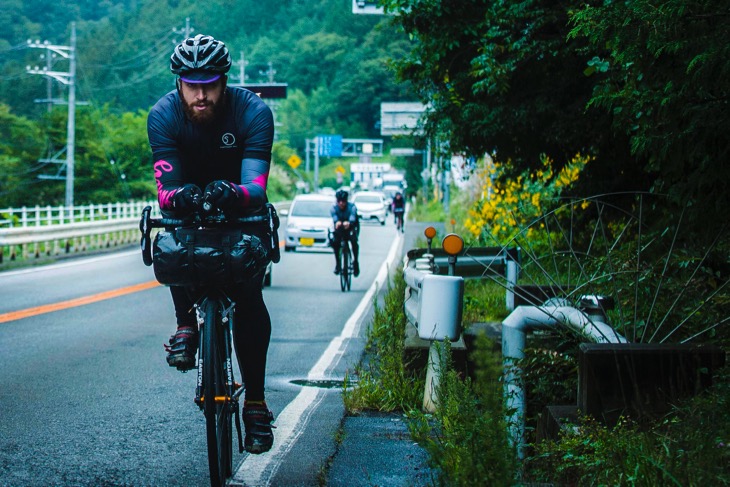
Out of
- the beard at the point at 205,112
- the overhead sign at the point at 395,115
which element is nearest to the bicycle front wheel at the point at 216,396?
the beard at the point at 205,112

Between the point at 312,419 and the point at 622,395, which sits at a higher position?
the point at 622,395

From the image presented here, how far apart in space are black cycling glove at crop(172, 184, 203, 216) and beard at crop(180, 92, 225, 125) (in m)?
0.48

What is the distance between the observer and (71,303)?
14859 mm

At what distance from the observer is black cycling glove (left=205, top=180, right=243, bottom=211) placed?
4.65 meters

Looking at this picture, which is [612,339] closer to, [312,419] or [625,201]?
[312,419]

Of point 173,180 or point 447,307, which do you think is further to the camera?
point 447,307

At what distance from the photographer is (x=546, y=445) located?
17.7ft

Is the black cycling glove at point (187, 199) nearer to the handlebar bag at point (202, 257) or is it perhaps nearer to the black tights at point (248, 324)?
the handlebar bag at point (202, 257)

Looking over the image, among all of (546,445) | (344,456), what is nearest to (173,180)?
(344,456)

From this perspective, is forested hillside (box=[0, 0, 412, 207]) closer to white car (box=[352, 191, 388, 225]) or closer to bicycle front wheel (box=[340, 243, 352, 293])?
white car (box=[352, 191, 388, 225])

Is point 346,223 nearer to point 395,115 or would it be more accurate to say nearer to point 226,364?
point 226,364

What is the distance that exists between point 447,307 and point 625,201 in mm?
6383

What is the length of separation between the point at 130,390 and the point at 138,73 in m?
109

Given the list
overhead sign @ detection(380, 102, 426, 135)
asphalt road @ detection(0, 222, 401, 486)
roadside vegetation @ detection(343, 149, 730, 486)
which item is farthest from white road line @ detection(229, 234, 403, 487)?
overhead sign @ detection(380, 102, 426, 135)
